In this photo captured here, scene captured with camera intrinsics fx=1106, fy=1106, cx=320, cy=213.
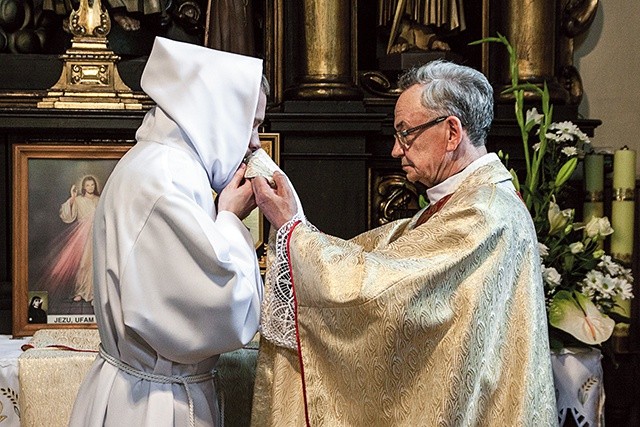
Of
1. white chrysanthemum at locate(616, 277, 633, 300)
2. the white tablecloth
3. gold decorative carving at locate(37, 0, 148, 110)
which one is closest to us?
the white tablecloth

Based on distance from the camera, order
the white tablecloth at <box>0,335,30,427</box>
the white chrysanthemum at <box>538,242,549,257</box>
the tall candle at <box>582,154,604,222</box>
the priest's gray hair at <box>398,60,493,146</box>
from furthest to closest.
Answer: the tall candle at <box>582,154,604,222</box>, the white chrysanthemum at <box>538,242,549,257</box>, the white tablecloth at <box>0,335,30,427</box>, the priest's gray hair at <box>398,60,493,146</box>

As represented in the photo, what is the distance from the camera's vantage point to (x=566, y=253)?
4.39 metres

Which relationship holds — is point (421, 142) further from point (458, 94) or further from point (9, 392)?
point (9, 392)

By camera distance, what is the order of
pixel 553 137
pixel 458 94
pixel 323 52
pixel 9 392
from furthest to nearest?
pixel 323 52 → pixel 553 137 → pixel 9 392 → pixel 458 94

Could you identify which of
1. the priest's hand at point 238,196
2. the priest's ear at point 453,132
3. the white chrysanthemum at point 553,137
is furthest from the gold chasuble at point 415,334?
the white chrysanthemum at point 553,137

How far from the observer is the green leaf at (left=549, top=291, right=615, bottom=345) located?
4.17 meters

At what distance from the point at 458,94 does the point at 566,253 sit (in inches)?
53.8

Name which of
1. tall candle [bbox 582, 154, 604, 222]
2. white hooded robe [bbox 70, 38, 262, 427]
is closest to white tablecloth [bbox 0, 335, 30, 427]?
white hooded robe [bbox 70, 38, 262, 427]

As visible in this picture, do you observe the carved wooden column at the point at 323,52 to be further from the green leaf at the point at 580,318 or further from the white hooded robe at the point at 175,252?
the white hooded robe at the point at 175,252

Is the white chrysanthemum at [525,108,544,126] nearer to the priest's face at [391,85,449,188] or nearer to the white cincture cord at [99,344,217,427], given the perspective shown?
the priest's face at [391,85,449,188]

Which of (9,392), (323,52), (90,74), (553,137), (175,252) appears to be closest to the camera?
(175,252)

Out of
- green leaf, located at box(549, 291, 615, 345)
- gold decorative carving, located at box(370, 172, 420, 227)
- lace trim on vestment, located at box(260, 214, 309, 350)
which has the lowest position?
green leaf, located at box(549, 291, 615, 345)

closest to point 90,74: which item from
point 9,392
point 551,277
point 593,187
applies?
point 9,392

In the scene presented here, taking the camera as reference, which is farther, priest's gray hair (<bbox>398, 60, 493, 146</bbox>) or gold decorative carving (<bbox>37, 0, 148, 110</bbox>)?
gold decorative carving (<bbox>37, 0, 148, 110</bbox>)
